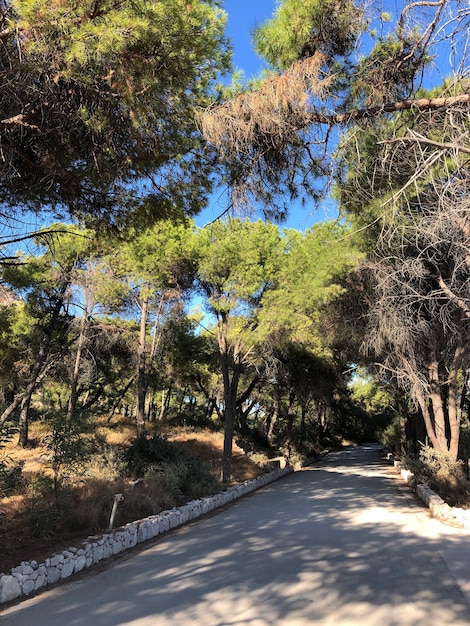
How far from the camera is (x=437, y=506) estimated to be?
9.04 m

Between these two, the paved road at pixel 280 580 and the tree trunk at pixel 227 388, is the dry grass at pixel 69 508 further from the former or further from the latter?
the tree trunk at pixel 227 388

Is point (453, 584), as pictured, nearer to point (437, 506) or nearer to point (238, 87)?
point (437, 506)

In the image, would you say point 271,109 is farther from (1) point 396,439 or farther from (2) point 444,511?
(1) point 396,439

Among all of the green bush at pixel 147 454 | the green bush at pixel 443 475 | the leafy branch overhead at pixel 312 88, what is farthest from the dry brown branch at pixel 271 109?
the green bush at pixel 443 475

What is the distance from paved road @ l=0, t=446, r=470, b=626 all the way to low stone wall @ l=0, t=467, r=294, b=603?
204 mm

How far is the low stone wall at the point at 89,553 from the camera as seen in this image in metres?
4.61

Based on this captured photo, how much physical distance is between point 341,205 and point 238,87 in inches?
75.5

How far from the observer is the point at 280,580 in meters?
4.97

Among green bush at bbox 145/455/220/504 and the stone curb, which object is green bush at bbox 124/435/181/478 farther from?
the stone curb

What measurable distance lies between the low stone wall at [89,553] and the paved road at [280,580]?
20 cm

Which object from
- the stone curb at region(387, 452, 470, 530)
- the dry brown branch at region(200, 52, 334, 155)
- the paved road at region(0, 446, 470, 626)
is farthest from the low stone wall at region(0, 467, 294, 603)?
the dry brown branch at region(200, 52, 334, 155)

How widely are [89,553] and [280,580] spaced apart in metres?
2.41

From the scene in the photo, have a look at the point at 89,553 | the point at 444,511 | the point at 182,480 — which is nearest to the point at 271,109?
the point at 89,553

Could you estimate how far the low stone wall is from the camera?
4613mm
